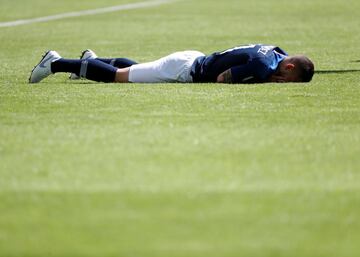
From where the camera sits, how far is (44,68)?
42.4ft

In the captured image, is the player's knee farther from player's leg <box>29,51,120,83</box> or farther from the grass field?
the grass field

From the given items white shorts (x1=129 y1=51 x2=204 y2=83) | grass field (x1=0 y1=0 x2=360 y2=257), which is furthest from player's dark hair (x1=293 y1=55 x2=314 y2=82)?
white shorts (x1=129 y1=51 x2=204 y2=83)

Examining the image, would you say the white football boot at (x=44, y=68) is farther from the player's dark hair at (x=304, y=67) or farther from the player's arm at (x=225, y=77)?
the player's dark hair at (x=304, y=67)

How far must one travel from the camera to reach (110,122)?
9.90 meters

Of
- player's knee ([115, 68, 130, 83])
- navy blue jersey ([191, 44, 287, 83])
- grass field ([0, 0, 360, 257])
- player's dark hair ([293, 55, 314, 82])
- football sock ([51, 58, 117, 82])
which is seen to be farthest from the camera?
player's knee ([115, 68, 130, 83])

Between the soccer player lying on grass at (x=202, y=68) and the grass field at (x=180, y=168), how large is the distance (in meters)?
0.20

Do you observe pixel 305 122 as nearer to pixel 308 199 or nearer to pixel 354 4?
pixel 308 199

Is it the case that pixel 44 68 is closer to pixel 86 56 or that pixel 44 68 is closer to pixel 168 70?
pixel 86 56

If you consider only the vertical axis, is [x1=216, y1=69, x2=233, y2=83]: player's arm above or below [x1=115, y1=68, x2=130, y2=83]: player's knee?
above

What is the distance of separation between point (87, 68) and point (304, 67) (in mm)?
2350

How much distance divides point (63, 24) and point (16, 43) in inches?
194

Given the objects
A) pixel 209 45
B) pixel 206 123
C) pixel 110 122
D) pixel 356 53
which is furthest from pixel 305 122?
pixel 209 45

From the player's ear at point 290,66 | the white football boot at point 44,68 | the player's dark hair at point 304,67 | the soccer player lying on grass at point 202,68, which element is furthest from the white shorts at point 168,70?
the player's dark hair at point 304,67

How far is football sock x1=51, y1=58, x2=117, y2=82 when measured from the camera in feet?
42.0
